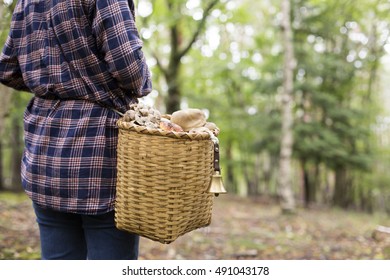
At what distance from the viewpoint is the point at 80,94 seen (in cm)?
139

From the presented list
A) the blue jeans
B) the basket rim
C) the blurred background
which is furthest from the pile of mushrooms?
the blurred background

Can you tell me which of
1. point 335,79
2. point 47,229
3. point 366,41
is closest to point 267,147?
point 335,79

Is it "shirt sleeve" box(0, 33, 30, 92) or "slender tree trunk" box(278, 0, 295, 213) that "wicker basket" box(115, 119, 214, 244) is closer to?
"shirt sleeve" box(0, 33, 30, 92)

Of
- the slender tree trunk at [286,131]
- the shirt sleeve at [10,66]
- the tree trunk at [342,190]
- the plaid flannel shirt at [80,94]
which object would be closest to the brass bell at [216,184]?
the plaid flannel shirt at [80,94]

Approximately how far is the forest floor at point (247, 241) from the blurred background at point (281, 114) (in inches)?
0.8

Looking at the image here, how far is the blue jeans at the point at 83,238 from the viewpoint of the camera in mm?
1408

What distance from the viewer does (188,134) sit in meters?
1.31

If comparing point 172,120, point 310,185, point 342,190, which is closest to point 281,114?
point 342,190

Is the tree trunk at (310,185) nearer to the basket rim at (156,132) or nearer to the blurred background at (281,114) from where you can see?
the blurred background at (281,114)

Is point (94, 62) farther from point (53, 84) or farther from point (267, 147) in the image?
point (267, 147)

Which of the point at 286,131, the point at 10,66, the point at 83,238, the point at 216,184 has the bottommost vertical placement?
the point at 286,131

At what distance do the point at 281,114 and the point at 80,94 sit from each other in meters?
7.83

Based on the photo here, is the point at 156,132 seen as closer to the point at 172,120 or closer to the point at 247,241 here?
the point at 172,120

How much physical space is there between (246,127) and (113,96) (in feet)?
28.1
